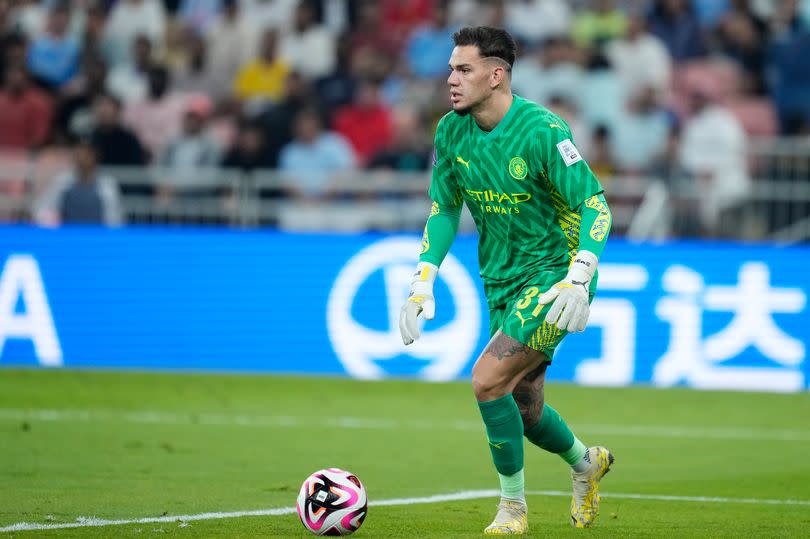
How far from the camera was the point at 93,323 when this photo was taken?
15.8 meters

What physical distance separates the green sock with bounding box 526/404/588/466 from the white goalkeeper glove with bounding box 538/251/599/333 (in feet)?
2.51

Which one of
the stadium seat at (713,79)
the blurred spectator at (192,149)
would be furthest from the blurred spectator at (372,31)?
the stadium seat at (713,79)

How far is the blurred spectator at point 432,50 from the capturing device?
20125 mm

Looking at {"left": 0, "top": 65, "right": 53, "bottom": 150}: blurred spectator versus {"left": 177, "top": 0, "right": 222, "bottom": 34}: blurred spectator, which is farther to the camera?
{"left": 177, "top": 0, "right": 222, "bottom": 34}: blurred spectator

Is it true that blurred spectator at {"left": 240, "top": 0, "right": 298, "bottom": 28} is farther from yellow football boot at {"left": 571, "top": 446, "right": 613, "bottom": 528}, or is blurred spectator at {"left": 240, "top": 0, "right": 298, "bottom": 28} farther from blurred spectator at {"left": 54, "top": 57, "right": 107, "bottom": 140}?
yellow football boot at {"left": 571, "top": 446, "right": 613, "bottom": 528}

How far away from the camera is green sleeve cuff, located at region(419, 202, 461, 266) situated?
770 centimetres

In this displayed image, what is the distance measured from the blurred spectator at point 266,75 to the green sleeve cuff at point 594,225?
13.5m

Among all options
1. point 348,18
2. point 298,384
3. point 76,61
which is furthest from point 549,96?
point 76,61

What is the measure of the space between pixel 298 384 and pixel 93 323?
243cm

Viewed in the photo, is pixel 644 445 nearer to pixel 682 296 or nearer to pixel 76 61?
pixel 682 296

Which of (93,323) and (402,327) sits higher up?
Answer: (402,327)

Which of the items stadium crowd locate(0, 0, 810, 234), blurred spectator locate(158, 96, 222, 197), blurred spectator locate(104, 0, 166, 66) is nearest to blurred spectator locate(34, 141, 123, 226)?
stadium crowd locate(0, 0, 810, 234)

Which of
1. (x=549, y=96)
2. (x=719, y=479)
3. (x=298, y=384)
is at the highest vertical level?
(x=549, y=96)

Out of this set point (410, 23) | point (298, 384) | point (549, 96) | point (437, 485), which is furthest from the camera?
point (410, 23)
